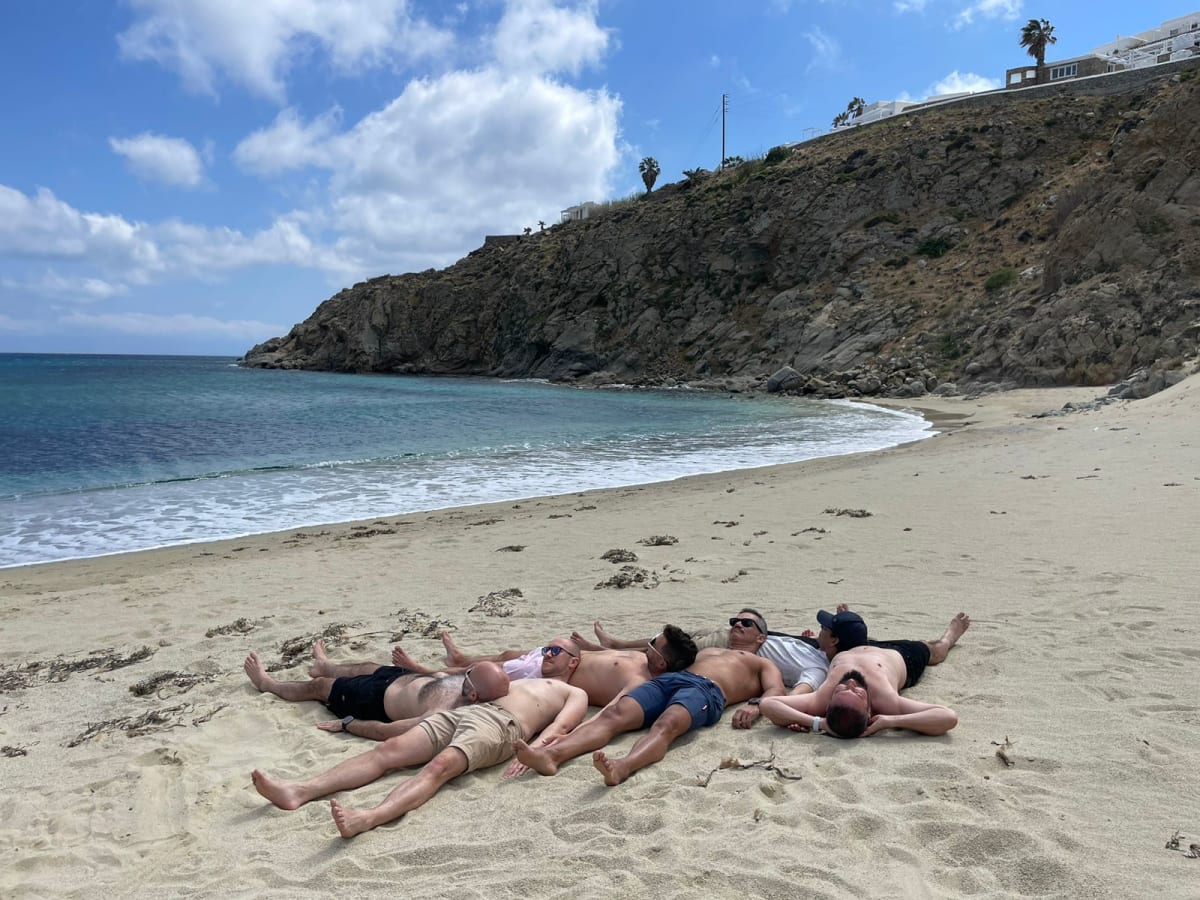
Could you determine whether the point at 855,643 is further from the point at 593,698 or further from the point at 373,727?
the point at 373,727

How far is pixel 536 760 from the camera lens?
147 inches

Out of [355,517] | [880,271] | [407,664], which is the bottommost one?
[355,517]

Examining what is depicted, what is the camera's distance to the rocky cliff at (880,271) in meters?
28.0

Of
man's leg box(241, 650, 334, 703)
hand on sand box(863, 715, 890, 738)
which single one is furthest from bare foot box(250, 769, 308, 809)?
hand on sand box(863, 715, 890, 738)

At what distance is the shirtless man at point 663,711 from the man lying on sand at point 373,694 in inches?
20.8

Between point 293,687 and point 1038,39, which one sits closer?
point 293,687

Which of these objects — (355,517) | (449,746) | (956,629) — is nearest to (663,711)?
(449,746)

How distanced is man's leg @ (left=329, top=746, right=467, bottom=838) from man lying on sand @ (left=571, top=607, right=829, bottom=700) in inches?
53.4

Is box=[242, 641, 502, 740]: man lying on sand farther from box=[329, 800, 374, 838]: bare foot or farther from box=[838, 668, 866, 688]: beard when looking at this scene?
box=[838, 668, 866, 688]: beard

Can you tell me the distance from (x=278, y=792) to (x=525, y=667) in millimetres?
1526

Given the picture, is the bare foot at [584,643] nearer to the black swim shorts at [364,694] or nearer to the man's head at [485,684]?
the man's head at [485,684]

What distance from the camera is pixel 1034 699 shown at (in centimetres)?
408

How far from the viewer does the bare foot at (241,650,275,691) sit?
497cm

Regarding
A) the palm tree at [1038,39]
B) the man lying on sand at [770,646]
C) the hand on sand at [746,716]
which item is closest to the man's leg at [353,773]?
the man lying on sand at [770,646]
